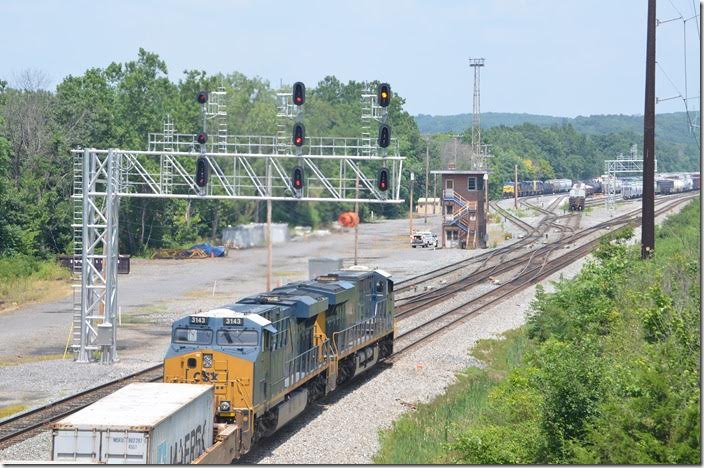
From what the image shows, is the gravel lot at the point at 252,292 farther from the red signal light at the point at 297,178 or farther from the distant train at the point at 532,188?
the distant train at the point at 532,188

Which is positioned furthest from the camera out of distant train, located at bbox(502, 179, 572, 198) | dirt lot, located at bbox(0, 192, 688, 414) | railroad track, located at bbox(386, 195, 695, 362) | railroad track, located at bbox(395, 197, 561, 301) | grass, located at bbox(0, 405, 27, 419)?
distant train, located at bbox(502, 179, 572, 198)

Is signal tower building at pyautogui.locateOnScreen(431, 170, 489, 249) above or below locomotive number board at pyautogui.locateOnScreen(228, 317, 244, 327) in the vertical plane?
above

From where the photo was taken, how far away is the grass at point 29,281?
59500mm

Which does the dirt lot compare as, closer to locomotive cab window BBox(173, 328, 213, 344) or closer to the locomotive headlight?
locomotive cab window BBox(173, 328, 213, 344)

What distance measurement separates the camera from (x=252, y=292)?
59375mm

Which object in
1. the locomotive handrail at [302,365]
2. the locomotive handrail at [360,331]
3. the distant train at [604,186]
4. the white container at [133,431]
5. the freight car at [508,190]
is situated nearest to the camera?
the white container at [133,431]

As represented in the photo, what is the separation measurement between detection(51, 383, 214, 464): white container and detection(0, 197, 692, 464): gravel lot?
4.44 meters

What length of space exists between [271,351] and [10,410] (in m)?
9.40

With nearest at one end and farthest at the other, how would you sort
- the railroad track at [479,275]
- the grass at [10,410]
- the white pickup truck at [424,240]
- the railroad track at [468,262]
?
→ 1. the grass at [10,410]
2. the railroad track at [479,275]
3. the railroad track at [468,262]
4. the white pickup truck at [424,240]

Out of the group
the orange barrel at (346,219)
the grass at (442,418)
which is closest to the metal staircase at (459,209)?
the orange barrel at (346,219)

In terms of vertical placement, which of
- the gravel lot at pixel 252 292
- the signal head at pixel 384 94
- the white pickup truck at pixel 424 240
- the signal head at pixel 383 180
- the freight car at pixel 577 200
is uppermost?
the signal head at pixel 384 94

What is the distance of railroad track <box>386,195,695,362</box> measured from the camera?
4122cm

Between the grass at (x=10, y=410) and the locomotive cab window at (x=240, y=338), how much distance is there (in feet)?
28.0

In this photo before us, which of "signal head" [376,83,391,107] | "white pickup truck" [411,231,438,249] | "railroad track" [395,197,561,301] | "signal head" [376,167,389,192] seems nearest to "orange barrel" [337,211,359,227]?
"railroad track" [395,197,561,301]
